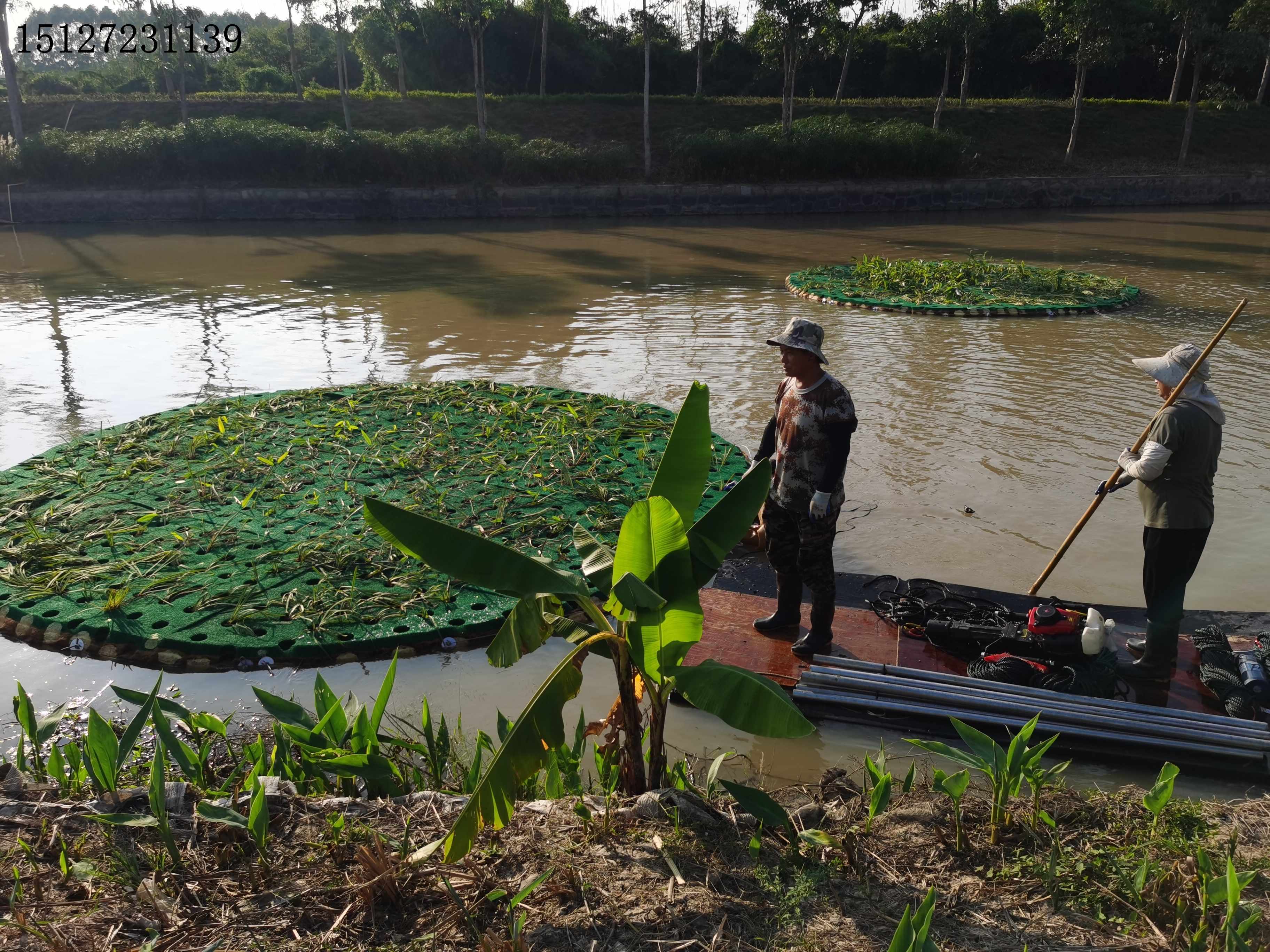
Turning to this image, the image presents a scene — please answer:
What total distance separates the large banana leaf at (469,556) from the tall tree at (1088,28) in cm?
3111

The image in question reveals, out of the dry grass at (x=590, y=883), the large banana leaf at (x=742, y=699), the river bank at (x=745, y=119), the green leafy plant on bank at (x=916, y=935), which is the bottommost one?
the dry grass at (x=590, y=883)

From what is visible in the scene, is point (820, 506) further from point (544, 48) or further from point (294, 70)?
point (294, 70)

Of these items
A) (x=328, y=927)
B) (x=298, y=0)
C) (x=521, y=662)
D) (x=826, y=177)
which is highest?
(x=298, y=0)

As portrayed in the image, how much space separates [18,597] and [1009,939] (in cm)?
498

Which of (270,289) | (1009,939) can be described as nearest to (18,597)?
(1009,939)

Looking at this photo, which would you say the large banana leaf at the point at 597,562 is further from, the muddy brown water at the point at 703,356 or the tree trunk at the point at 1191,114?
the tree trunk at the point at 1191,114

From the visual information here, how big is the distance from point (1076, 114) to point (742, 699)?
105ft

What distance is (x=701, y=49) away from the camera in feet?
120

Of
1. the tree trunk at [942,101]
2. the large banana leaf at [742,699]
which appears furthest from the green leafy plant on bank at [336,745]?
the tree trunk at [942,101]

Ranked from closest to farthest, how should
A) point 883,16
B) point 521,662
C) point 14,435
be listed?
point 521,662 → point 14,435 → point 883,16

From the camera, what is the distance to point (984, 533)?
5922 millimetres

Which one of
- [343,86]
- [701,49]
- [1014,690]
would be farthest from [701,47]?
[1014,690]

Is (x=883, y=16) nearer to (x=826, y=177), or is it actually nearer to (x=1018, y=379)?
(x=826, y=177)

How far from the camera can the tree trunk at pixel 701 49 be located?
35.1 metres
